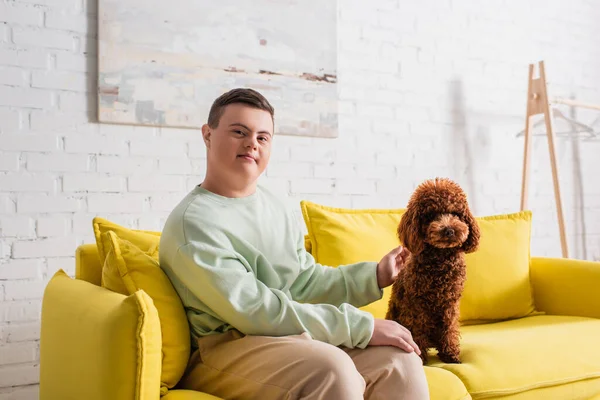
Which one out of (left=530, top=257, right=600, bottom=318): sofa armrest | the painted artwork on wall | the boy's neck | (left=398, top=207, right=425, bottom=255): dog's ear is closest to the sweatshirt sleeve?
the boy's neck

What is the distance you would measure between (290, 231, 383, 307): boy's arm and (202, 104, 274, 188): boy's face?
0.33 metres

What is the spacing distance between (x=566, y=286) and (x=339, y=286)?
3.70ft

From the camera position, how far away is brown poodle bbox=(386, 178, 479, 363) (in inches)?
71.9

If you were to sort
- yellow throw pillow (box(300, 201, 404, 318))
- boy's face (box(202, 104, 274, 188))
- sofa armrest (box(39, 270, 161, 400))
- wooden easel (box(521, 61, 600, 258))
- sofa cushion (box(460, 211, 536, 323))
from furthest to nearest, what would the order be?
wooden easel (box(521, 61, 600, 258)) → sofa cushion (box(460, 211, 536, 323)) → yellow throw pillow (box(300, 201, 404, 318)) → boy's face (box(202, 104, 274, 188)) → sofa armrest (box(39, 270, 161, 400))

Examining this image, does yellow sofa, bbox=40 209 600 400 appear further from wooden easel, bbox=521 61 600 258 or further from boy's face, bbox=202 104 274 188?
wooden easel, bbox=521 61 600 258

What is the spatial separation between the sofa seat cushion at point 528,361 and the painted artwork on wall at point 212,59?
1262mm

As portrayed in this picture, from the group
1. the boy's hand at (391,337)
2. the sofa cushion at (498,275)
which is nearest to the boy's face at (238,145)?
the boy's hand at (391,337)

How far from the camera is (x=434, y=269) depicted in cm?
183

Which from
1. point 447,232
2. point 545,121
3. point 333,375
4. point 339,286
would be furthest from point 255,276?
point 545,121

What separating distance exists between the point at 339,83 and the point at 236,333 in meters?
1.70

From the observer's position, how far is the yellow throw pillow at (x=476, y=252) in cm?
229

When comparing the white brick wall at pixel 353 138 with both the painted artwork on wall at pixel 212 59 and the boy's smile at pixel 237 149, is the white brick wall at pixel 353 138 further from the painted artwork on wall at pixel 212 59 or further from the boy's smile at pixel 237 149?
the boy's smile at pixel 237 149

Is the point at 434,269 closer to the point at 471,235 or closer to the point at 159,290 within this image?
the point at 471,235

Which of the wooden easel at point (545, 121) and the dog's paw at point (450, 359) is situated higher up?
the wooden easel at point (545, 121)
